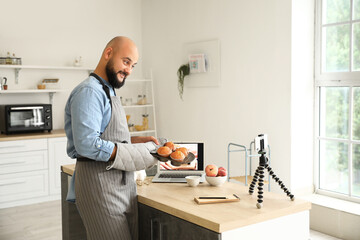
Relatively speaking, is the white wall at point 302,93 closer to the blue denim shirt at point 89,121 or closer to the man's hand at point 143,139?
the man's hand at point 143,139

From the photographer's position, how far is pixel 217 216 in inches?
69.5

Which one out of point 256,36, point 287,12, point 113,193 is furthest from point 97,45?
point 113,193

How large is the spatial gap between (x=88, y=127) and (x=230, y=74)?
3.09 m

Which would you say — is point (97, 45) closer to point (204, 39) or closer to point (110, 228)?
point (204, 39)

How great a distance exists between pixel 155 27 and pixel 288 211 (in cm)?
458

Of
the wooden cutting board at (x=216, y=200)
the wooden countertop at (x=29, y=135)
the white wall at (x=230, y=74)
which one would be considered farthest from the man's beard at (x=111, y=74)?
the wooden countertop at (x=29, y=135)

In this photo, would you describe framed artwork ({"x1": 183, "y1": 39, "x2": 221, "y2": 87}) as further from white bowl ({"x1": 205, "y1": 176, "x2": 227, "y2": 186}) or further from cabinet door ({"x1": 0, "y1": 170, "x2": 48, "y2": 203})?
white bowl ({"x1": 205, "y1": 176, "x2": 227, "y2": 186})

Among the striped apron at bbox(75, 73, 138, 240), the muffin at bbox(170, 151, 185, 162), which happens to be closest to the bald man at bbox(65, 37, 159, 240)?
the striped apron at bbox(75, 73, 138, 240)

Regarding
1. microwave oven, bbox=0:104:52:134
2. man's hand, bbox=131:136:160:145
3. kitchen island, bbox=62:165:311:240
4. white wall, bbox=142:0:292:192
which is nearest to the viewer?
kitchen island, bbox=62:165:311:240

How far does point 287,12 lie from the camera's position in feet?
13.2

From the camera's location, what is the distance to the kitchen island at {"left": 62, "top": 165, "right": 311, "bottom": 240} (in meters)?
1.74

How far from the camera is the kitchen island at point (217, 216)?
1.74 m

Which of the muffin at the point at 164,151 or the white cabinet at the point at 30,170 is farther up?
the muffin at the point at 164,151

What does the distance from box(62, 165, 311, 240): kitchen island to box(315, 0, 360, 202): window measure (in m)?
2.05
